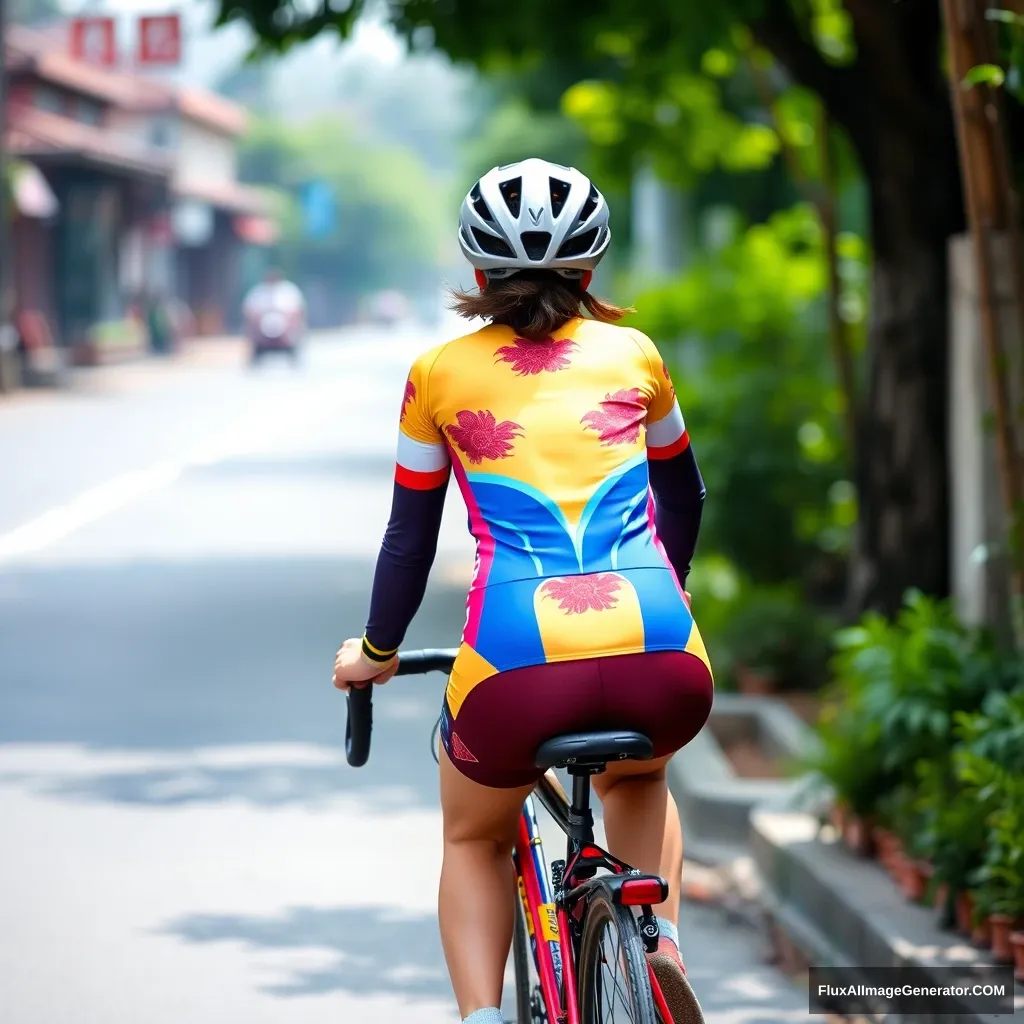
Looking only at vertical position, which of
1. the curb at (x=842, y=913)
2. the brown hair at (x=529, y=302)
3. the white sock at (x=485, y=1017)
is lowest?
the curb at (x=842, y=913)

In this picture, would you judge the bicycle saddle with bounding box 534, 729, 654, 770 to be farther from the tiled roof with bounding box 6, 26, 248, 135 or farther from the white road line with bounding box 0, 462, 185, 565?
the tiled roof with bounding box 6, 26, 248, 135

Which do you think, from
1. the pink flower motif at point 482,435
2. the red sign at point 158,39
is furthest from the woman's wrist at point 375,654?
the red sign at point 158,39

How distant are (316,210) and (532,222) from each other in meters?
103

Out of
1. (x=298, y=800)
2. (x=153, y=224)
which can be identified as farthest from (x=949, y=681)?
(x=153, y=224)

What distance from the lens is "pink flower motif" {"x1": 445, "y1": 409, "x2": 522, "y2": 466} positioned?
11.6 feet

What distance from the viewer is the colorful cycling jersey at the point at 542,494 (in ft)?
11.2

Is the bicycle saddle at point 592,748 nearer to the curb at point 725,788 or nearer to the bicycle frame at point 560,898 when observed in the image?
the bicycle frame at point 560,898

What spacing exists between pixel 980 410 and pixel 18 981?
4009mm

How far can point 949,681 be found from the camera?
20.1 ft

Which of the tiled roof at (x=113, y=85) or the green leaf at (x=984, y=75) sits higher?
the tiled roof at (x=113, y=85)

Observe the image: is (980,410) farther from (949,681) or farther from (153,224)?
(153,224)

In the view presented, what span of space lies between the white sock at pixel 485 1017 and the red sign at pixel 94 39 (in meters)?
46.5

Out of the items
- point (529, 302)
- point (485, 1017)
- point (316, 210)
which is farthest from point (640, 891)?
point (316, 210)

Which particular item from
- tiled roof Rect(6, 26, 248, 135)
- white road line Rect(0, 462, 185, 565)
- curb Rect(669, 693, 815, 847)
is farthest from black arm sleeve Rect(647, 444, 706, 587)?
tiled roof Rect(6, 26, 248, 135)
